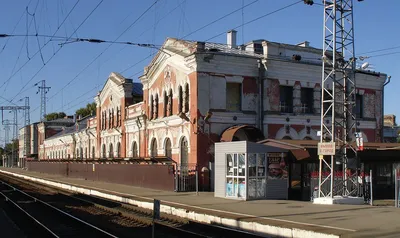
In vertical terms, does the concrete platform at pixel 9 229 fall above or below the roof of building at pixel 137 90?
below

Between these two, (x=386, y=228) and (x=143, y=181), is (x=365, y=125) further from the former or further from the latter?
(x=386, y=228)

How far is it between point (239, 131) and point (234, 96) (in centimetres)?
227

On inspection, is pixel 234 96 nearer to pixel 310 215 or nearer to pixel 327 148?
pixel 327 148

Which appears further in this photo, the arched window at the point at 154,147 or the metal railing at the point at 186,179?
the arched window at the point at 154,147

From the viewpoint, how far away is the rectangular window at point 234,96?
29172 millimetres

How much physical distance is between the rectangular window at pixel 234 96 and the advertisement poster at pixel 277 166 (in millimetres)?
7071

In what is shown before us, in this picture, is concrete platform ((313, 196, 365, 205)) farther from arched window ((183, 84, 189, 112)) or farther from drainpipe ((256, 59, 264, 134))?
arched window ((183, 84, 189, 112))

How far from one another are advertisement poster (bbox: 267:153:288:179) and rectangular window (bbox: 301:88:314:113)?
9.68 m

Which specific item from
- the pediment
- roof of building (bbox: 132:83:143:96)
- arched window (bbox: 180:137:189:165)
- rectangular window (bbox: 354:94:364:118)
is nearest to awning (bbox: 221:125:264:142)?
arched window (bbox: 180:137:189:165)

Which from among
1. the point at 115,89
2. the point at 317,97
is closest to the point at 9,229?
the point at 317,97

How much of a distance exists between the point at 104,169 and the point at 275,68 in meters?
18.5

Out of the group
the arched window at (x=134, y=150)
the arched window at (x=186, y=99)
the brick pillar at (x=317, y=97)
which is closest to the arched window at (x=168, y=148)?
the arched window at (x=186, y=99)

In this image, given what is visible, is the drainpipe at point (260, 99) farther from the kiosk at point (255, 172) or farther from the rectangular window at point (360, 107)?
the rectangular window at point (360, 107)

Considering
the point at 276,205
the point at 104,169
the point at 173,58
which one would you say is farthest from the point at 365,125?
the point at 104,169
